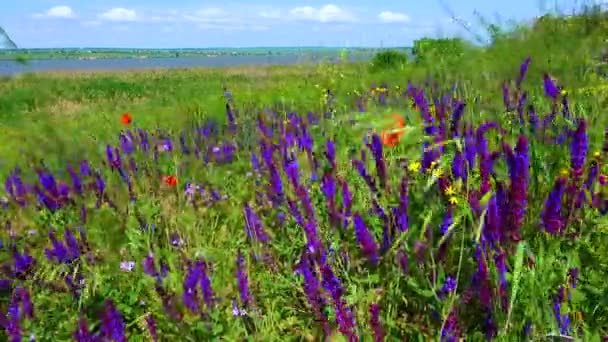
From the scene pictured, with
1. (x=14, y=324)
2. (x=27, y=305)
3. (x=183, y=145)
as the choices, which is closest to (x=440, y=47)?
(x=183, y=145)

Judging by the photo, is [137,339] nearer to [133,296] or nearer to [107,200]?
[133,296]

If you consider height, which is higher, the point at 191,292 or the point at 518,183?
the point at 518,183

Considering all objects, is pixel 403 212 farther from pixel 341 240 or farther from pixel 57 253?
pixel 57 253

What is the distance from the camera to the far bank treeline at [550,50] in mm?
4047

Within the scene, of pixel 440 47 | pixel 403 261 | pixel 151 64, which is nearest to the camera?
pixel 403 261

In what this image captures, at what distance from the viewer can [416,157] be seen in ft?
7.64

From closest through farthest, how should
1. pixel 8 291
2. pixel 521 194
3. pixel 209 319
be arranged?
pixel 521 194 < pixel 209 319 < pixel 8 291

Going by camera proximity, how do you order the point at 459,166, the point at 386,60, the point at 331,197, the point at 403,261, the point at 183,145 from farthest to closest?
the point at 386,60, the point at 183,145, the point at 331,197, the point at 459,166, the point at 403,261

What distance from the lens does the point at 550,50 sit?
5.88 meters

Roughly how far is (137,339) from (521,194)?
138 cm

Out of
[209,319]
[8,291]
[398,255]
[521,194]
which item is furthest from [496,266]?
[8,291]

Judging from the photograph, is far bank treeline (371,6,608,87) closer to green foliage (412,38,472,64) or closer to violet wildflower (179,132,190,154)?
violet wildflower (179,132,190,154)

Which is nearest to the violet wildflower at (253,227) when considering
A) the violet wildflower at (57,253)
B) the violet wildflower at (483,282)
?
the violet wildflower at (57,253)

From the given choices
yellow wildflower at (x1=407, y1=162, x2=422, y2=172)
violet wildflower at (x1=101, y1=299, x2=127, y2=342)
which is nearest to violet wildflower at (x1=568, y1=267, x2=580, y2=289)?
yellow wildflower at (x1=407, y1=162, x2=422, y2=172)
